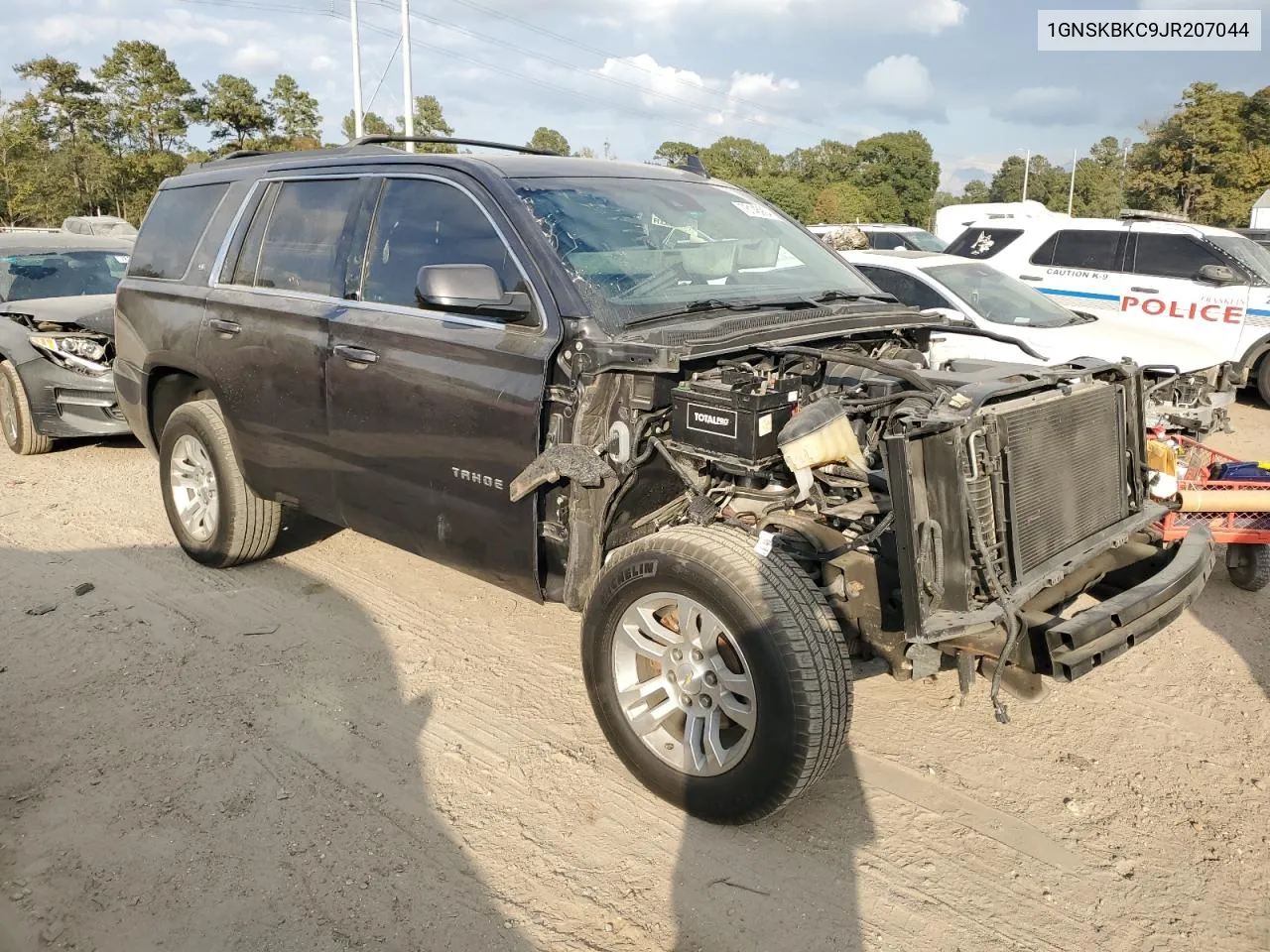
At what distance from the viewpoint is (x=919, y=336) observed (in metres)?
4.29

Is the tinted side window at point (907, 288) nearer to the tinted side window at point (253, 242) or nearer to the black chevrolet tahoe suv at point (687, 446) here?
the black chevrolet tahoe suv at point (687, 446)

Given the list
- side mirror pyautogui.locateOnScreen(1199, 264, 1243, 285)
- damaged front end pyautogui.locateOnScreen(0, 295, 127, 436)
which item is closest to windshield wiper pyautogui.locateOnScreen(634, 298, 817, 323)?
damaged front end pyautogui.locateOnScreen(0, 295, 127, 436)

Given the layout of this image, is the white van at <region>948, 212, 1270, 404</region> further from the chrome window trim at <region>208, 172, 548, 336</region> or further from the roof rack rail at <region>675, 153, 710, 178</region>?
the chrome window trim at <region>208, 172, 548, 336</region>

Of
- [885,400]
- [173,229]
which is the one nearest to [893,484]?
[885,400]

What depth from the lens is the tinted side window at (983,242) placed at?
10891 mm

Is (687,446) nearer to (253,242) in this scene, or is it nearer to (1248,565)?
(253,242)

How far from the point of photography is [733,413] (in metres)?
3.19

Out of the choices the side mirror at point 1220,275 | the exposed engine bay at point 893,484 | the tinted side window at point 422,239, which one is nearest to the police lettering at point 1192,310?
the side mirror at point 1220,275

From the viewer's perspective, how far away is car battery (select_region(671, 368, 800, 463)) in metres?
3.17

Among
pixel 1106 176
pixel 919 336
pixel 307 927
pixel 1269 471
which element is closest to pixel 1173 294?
pixel 1269 471

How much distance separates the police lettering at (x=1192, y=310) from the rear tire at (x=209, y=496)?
8961 millimetres

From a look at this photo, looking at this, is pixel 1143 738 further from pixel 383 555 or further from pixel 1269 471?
pixel 383 555

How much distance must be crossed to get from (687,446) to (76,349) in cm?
654

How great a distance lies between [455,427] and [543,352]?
546 millimetres
